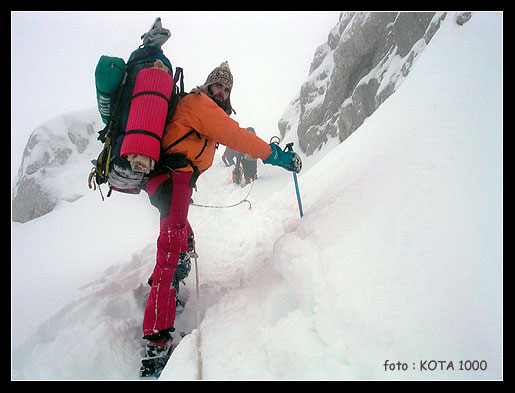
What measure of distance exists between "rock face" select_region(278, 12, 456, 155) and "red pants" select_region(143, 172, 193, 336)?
11.2 meters

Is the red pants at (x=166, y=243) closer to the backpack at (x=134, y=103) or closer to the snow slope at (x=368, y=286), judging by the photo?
the backpack at (x=134, y=103)

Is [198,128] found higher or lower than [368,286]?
higher

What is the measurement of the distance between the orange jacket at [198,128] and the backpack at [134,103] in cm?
11

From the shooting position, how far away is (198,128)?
2.44m

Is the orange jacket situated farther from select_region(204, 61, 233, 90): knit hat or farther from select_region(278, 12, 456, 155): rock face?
select_region(278, 12, 456, 155): rock face

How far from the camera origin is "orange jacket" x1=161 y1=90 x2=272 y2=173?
7.83 feet

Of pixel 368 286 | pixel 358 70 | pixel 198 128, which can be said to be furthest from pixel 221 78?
pixel 358 70

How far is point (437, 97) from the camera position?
9.95ft

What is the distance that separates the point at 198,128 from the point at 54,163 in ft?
91.4

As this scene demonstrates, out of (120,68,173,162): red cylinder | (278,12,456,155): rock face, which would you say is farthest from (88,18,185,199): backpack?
(278,12,456,155): rock face

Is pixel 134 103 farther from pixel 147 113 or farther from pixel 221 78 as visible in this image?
pixel 221 78

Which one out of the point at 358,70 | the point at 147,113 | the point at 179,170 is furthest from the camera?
the point at 358,70
